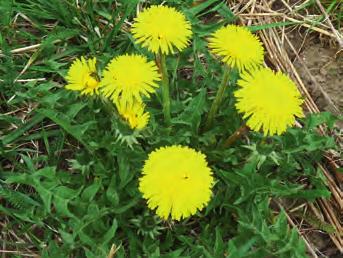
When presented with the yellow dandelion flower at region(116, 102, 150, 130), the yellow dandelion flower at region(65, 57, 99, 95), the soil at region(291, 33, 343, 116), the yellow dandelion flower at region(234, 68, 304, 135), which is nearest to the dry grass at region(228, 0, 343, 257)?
the soil at region(291, 33, 343, 116)

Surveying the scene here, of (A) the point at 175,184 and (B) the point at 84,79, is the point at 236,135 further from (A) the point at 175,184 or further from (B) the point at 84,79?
(B) the point at 84,79

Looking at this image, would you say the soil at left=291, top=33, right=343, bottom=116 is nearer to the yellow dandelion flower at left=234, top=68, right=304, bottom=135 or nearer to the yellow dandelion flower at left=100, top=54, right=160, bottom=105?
the yellow dandelion flower at left=234, top=68, right=304, bottom=135

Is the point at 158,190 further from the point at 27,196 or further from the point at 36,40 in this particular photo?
the point at 36,40

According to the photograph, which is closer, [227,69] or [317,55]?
[227,69]

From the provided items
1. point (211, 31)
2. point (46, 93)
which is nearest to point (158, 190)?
point (46, 93)

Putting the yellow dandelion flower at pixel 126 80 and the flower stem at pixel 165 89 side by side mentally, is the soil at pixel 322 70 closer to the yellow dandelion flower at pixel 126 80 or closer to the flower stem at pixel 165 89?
the flower stem at pixel 165 89

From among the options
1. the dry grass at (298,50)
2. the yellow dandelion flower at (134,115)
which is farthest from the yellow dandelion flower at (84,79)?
the dry grass at (298,50)

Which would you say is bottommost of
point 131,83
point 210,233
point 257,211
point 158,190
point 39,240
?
point 39,240
